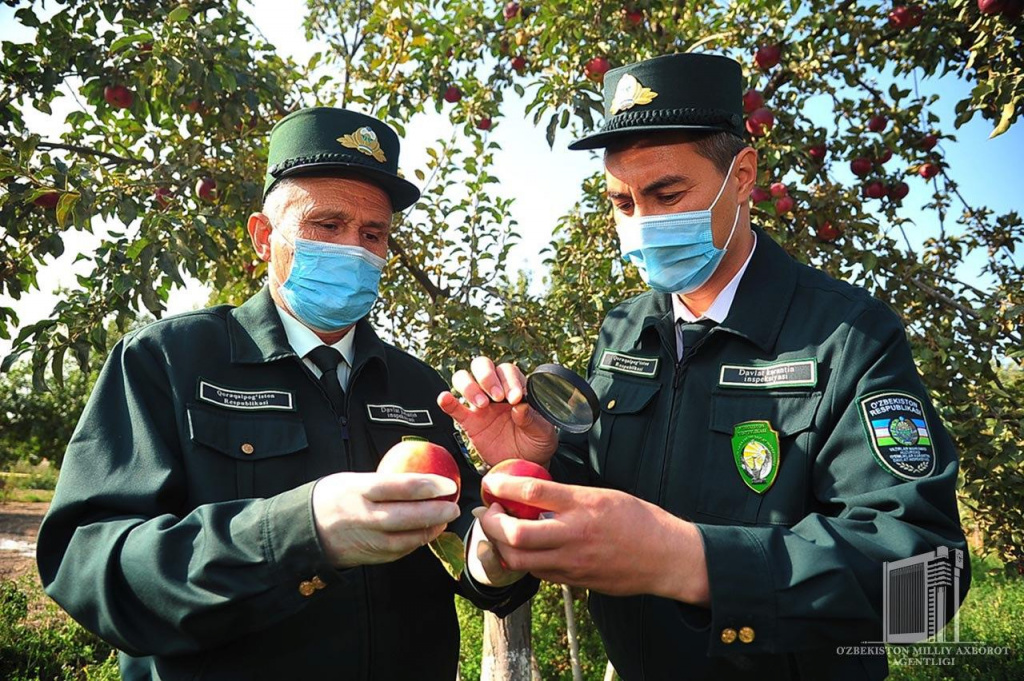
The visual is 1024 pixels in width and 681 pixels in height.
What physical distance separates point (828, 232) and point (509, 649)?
3.35m

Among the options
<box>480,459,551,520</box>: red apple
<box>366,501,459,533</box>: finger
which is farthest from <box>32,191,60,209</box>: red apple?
<box>366,501,459,533</box>: finger

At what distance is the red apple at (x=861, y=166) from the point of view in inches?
167

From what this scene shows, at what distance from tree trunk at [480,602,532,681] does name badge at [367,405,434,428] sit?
3.04 meters

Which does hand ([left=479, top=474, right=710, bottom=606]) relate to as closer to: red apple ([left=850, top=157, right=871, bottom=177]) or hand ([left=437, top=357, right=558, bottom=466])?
hand ([left=437, top=357, right=558, bottom=466])

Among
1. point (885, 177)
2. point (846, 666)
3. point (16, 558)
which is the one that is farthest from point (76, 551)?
point (16, 558)

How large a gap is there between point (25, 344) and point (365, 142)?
1.95 metres

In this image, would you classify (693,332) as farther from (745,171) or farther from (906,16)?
(906,16)

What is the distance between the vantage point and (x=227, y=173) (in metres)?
3.72

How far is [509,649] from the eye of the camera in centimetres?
488

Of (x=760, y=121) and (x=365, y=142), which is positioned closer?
(x=365, y=142)

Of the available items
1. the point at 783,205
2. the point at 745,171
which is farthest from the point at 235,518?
the point at 783,205

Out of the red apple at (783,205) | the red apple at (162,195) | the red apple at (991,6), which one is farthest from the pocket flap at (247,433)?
the red apple at (991,6)

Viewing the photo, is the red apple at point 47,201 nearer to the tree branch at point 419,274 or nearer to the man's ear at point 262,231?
the tree branch at point 419,274

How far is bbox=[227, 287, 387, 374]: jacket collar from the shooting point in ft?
6.59
